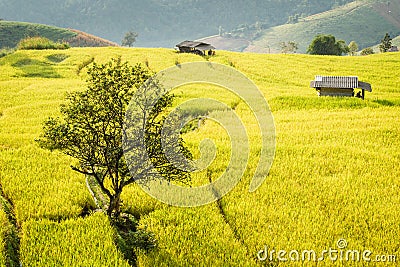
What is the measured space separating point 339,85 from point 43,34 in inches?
4067

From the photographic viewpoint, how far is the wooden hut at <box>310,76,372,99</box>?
22.5 meters

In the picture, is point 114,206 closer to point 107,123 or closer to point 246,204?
point 107,123

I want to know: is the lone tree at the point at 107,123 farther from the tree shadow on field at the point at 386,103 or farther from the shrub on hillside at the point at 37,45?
the shrub on hillside at the point at 37,45

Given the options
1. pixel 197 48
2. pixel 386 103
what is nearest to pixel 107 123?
pixel 386 103

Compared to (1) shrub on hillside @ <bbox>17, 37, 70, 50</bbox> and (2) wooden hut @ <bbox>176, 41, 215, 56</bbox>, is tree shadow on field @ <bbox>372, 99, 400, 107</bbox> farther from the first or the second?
(1) shrub on hillside @ <bbox>17, 37, 70, 50</bbox>

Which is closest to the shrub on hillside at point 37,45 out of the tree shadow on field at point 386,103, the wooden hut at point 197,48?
the wooden hut at point 197,48

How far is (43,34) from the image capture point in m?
105

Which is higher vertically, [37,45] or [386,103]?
[37,45]

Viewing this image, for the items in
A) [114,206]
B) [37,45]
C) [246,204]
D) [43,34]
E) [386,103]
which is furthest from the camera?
[43,34]

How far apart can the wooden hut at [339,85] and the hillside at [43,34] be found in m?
80.1

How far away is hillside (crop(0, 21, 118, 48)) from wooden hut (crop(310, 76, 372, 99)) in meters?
80.1

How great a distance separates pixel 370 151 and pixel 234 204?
651cm

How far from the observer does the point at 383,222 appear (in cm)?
714

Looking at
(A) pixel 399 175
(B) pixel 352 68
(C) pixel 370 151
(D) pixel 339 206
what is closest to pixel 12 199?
(D) pixel 339 206
